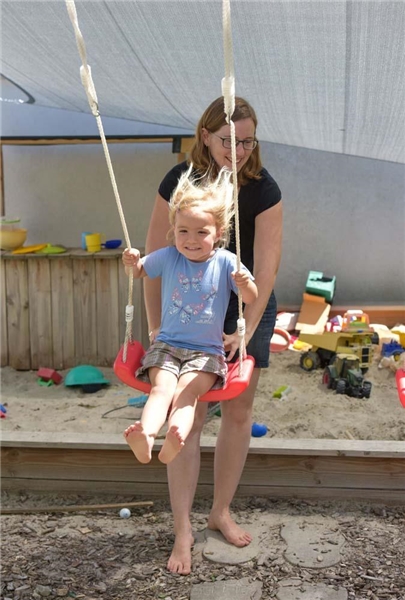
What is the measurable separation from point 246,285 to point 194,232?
246 mm

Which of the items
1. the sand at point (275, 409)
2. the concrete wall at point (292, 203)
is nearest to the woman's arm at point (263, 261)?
the sand at point (275, 409)

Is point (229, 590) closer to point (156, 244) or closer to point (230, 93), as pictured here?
point (156, 244)

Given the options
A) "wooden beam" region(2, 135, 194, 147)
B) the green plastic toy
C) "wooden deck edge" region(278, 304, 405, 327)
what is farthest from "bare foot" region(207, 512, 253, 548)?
"wooden beam" region(2, 135, 194, 147)

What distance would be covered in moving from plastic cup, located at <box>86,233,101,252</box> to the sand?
0.88 m

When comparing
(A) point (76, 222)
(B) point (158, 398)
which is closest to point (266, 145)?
(A) point (76, 222)

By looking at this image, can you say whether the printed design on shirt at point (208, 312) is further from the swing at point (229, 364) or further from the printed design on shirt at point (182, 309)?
the swing at point (229, 364)

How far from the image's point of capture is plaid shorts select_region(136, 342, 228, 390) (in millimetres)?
2502

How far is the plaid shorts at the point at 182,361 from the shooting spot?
2502 mm

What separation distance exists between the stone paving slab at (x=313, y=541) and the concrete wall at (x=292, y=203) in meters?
3.36

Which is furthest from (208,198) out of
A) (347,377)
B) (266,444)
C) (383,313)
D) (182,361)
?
(383,313)

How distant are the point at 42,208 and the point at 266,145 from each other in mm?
1876

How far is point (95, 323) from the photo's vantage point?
17.4 ft

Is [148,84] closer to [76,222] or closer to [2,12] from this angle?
[2,12]

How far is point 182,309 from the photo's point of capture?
2.57 metres
